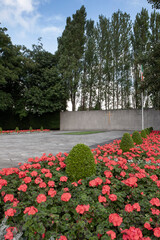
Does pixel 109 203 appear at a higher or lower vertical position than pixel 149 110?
lower

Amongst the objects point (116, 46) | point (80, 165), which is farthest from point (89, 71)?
point (80, 165)

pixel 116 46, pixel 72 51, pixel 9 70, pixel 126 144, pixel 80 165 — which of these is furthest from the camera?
pixel 116 46

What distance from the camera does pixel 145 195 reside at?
7.00 feet

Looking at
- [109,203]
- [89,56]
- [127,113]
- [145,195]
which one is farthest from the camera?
[89,56]

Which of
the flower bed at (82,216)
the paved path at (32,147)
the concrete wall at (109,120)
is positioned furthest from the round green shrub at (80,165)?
the concrete wall at (109,120)

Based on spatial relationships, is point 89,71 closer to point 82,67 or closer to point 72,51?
point 82,67

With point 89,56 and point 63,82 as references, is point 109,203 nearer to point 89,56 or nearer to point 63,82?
point 63,82

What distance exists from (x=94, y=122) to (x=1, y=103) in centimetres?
1149

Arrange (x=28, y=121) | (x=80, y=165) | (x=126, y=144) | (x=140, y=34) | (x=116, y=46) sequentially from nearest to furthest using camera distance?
(x=80, y=165), (x=126, y=144), (x=140, y=34), (x=28, y=121), (x=116, y=46)

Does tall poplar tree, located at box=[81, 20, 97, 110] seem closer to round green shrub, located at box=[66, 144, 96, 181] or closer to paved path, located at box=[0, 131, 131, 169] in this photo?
paved path, located at box=[0, 131, 131, 169]

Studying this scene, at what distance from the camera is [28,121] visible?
21875mm

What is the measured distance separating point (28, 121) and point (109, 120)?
1081 cm

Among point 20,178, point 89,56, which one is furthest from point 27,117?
point 20,178

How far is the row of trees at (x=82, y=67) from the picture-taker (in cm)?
1961
